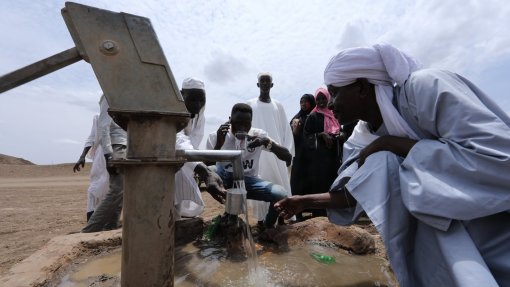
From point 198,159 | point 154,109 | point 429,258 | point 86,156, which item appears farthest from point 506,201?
point 86,156

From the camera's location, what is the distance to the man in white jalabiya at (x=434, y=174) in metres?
1.19

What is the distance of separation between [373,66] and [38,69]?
4.40 ft

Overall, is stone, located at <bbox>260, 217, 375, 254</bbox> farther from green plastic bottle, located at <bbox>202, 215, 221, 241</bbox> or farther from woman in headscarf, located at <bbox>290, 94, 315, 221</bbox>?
woman in headscarf, located at <bbox>290, 94, 315, 221</bbox>

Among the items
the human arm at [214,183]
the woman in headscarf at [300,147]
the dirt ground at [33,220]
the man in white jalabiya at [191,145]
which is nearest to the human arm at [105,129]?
the man in white jalabiya at [191,145]

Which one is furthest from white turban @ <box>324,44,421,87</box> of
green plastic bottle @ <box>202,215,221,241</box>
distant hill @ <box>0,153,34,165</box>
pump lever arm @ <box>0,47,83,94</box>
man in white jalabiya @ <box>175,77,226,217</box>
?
distant hill @ <box>0,153,34,165</box>

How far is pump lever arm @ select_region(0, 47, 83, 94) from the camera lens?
38.1 inches

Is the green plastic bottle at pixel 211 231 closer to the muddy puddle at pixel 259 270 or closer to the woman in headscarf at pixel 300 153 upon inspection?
the muddy puddle at pixel 259 270

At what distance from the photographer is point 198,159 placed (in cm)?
122

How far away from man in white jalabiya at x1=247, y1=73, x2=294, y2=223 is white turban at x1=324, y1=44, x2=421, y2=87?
108 inches

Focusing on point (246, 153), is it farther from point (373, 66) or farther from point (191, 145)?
point (373, 66)

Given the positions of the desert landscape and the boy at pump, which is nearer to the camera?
the desert landscape

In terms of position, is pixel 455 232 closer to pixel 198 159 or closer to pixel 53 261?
pixel 198 159

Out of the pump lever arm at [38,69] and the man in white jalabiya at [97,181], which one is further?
the man in white jalabiya at [97,181]

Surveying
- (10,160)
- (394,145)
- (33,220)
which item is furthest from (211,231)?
(10,160)
